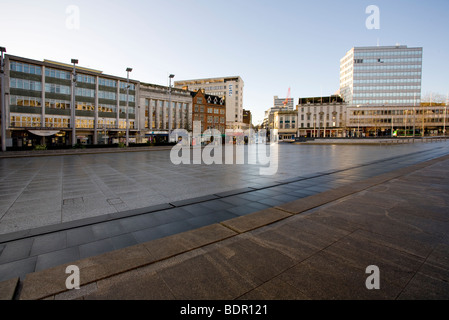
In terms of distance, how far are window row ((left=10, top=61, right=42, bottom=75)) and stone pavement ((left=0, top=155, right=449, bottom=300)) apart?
53.6 metres

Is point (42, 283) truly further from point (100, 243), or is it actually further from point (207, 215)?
point (207, 215)

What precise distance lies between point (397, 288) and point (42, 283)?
4520mm

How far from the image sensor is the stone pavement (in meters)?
2.83

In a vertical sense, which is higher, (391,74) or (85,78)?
(391,74)

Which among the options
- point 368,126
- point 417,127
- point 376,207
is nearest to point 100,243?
point 376,207

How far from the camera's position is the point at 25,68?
41688 mm

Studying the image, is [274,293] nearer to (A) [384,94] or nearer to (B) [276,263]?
(B) [276,263]

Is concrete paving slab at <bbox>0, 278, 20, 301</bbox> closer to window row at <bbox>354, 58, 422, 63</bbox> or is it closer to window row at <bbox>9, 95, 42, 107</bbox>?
window row at <bbox>9, 95, 42, 107</bbox>

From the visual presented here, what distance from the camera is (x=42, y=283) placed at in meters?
2.99

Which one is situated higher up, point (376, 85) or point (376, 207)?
point (376, 85)

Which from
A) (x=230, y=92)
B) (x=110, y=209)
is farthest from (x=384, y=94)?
(x=110, y=209)

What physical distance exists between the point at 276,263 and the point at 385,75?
128 meters

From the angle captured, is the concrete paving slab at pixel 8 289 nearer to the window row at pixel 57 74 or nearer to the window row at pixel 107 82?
the window row at pixel 57 74

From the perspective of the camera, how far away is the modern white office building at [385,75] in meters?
101
